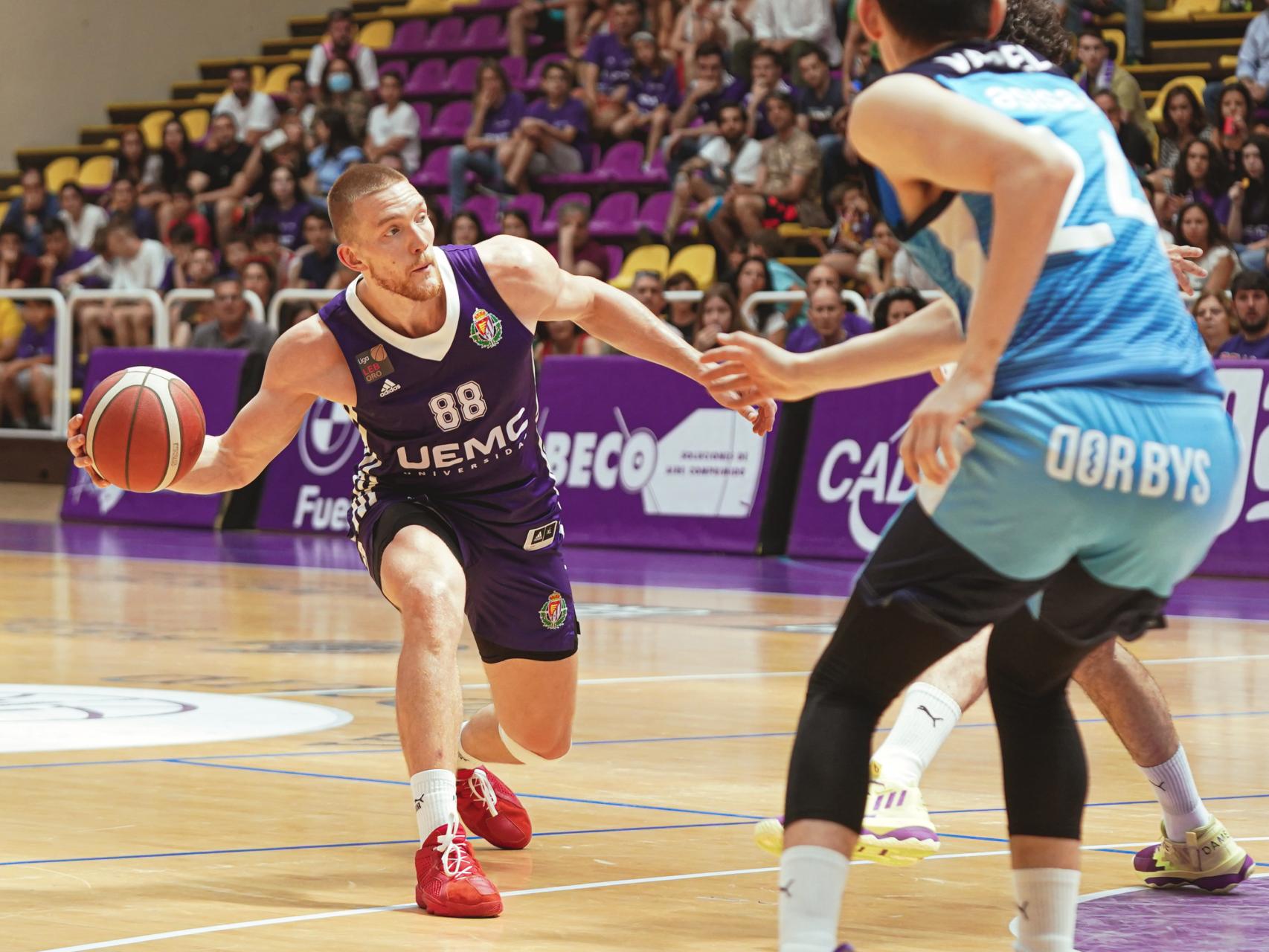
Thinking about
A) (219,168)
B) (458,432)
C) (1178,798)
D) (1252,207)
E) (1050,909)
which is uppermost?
(458,432)

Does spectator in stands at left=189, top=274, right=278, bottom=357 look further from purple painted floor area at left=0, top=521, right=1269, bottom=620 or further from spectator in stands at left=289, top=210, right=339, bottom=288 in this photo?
spectator in stands at left=289, top=210, right=339, bottom=288

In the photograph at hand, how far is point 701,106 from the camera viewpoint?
18.3 metres

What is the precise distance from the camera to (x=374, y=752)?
628cm

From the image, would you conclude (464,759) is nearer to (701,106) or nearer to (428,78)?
(701,106)

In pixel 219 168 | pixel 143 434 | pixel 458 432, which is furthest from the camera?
pixel 219 168

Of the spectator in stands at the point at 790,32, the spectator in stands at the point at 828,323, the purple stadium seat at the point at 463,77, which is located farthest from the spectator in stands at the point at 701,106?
the spectator in stands at the point at 828,323

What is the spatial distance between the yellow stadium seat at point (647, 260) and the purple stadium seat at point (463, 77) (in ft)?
18.1

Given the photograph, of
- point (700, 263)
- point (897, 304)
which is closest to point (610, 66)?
point (700, 263)

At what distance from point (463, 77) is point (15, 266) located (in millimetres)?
5150

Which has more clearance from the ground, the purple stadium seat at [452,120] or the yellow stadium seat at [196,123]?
the purple stadium seat at [452,120]

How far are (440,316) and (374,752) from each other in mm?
1764

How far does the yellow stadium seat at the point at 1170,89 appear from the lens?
1593 cm

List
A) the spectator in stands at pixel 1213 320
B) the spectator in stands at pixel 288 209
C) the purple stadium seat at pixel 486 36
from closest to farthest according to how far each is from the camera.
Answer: the spectator in stands at pixel 1213 320
the spectator in stands at pixel 288 209
the purple stadium seat at pixel 486 36

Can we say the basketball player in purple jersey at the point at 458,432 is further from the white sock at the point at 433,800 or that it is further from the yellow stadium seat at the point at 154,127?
the yellow stadium seat at the point at 154,127
